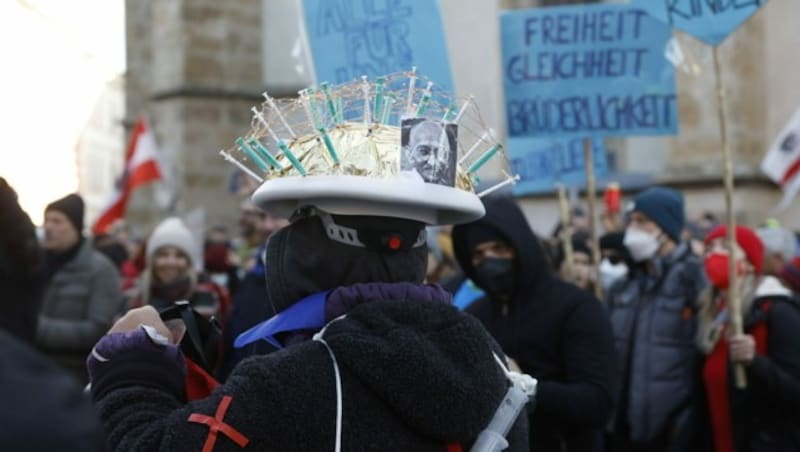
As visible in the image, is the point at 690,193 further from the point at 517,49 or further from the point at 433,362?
the point at 433,362

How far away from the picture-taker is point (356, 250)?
Answer: 6.83 ft

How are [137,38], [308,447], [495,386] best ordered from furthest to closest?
1. [137,38]
2. [495,386]
3. [308,447]

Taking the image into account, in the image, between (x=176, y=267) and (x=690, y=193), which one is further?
(x=690, y=193)

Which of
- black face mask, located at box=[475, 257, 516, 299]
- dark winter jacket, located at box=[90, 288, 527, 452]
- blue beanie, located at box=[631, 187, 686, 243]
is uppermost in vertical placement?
blue beanie, located at box=[631, 187, 686, 243]

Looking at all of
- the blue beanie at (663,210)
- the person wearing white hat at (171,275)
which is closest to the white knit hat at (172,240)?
the person wearing white hat at (171,275)

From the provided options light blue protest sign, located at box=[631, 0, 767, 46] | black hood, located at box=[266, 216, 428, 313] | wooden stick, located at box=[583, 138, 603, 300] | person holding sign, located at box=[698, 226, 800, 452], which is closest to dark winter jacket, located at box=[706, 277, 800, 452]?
person holding sign, located at box=[698, 226, 800, 452]

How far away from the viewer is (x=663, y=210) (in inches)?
226

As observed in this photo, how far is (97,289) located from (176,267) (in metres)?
0.42

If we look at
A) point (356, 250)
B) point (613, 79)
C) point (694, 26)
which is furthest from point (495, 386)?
point (613, 79)

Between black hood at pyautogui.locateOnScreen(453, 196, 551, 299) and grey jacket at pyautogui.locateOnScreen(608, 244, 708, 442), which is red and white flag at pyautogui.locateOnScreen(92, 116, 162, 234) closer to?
grey jacket at pyautogui.locateOnScreen(608, 244, 708, 442)

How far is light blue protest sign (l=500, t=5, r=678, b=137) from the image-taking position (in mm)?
6086

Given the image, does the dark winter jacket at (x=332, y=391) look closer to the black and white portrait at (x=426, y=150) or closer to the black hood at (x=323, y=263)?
the black hood at (x=323, y=263)

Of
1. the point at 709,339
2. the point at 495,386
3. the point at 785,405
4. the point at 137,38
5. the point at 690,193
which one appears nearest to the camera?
the point at 495,386

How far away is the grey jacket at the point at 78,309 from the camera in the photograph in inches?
238
